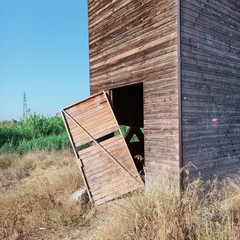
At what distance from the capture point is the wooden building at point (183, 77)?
5.86 metres

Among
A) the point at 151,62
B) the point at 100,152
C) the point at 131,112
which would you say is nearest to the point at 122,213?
the point at 100,152

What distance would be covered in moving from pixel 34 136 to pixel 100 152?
1438 cm

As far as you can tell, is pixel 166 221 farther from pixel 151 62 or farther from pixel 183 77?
pixel 151 62

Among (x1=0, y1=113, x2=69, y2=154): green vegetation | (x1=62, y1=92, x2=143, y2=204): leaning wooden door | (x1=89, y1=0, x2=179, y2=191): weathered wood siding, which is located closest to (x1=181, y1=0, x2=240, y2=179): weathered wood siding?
(x1=89, y1=0, x2=179, y2=191): weathered wood siding

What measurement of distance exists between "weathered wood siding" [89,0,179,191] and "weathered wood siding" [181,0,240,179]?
0.90 feet

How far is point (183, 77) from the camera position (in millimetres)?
5832

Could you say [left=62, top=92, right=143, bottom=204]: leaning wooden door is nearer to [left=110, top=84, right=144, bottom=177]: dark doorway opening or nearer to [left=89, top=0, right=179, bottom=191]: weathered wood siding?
[left=89, top=0, right=179, bottom=191]: weathered wood siding

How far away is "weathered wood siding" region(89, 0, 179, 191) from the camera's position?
593cm

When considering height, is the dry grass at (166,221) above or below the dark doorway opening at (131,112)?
below

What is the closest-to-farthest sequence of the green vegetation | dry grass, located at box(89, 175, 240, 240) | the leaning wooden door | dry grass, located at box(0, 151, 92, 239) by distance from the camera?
dry grass, located at box(89, 175, 240, 240) → dry grass, located at box(0, 151, 92, 239) → the leaning wooden door → the green vegetation

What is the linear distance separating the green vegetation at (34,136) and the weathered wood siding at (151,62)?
32.1 feet

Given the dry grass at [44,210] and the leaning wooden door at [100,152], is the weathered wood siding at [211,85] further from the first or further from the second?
the dry grass at [44,210]

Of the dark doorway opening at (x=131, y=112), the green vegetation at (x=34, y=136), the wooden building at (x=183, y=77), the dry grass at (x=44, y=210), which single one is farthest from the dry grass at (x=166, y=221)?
the green vegetation at (x=34, y=136)

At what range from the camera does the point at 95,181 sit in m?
7.39
